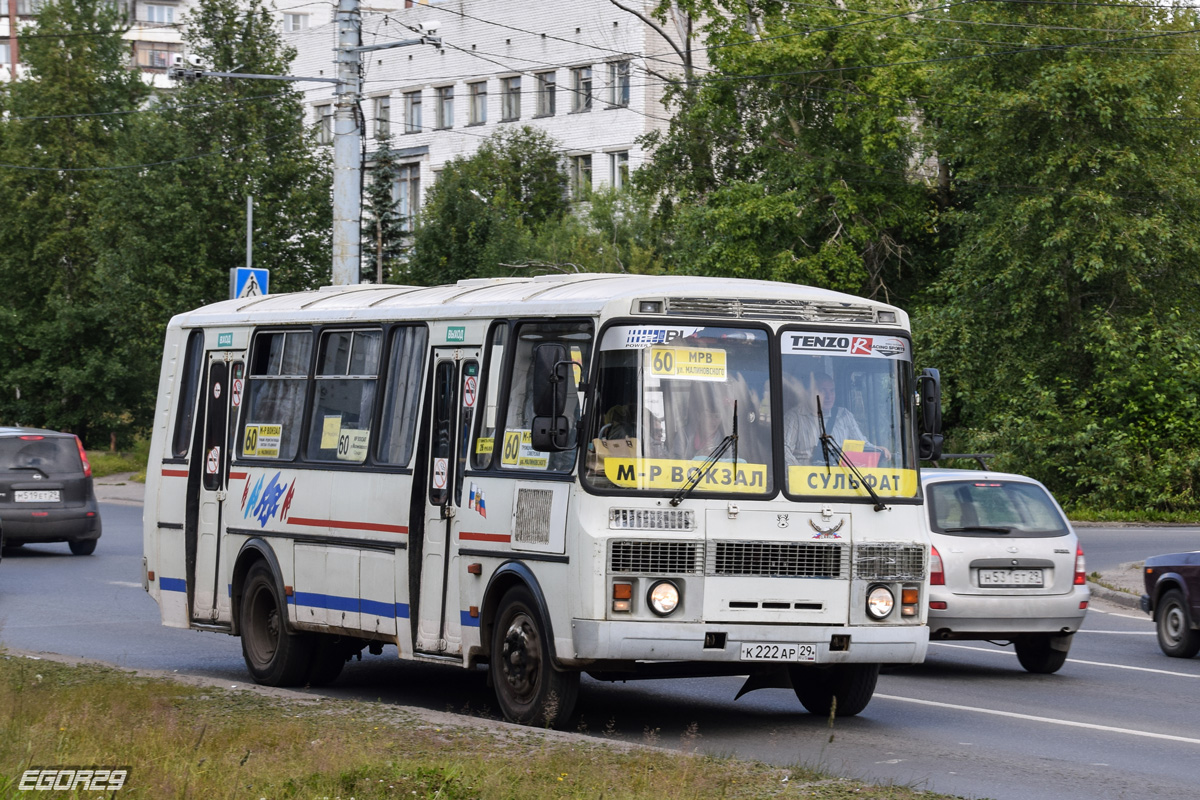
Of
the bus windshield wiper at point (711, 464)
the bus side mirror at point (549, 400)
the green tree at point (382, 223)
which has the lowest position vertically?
the bus windshield wiper at point (711, 464)

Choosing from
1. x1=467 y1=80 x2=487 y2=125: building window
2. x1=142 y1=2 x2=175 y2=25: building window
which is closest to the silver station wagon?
x1=467 y1=80 x2=487 y2=125: building window

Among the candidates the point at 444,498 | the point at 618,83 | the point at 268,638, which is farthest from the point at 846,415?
the point at 618,83

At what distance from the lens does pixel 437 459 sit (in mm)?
11594

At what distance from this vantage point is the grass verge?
23.8ft

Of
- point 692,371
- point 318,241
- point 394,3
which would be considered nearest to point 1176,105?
point 318,241

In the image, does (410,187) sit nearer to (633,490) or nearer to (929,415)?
(929,415)

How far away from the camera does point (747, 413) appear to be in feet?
33.8

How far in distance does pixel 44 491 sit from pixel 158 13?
375 feet

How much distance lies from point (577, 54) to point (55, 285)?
74.1ft

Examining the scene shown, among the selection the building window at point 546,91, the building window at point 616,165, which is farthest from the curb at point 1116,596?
the building window at point 546,91

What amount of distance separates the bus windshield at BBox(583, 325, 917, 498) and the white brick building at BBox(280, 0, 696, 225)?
55.3m

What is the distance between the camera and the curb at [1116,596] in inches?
843

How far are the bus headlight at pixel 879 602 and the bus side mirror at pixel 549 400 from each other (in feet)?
6.60

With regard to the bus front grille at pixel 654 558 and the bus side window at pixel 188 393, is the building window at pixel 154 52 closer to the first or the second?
the bus side window at pixel 188 393
